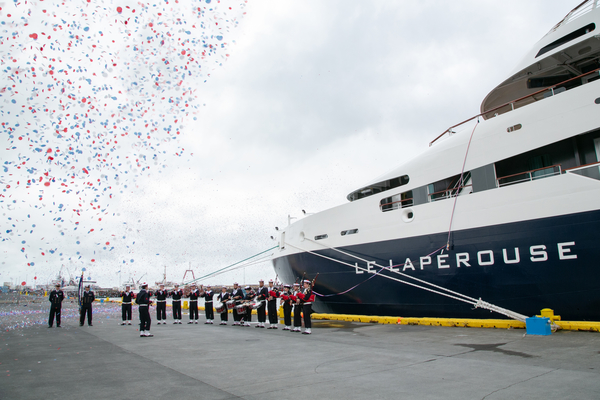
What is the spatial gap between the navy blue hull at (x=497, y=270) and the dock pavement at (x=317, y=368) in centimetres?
93

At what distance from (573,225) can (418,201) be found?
4.22 meters

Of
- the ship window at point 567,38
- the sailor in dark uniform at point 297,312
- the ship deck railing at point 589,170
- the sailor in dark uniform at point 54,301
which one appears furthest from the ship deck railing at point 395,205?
the sailor in dark uniform at point 54,301

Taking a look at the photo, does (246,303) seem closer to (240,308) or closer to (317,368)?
(240,308)

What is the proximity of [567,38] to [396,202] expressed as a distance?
22.7 ft

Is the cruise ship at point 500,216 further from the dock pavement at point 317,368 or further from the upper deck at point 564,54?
the dock pavement at point 317,368

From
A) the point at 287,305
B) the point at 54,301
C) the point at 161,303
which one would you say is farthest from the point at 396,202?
the point at 54,301

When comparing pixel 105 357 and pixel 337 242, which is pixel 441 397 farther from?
pixel 337 242

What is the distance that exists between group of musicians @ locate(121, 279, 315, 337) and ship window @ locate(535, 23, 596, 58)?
10.1 m

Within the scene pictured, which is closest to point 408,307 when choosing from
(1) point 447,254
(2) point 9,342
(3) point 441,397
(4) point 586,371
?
(1) point 447,254

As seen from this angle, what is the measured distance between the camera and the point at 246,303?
13742 mm

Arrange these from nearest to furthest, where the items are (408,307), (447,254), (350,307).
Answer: (447,254) < (408,307) < (350,307)

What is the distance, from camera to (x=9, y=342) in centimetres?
947

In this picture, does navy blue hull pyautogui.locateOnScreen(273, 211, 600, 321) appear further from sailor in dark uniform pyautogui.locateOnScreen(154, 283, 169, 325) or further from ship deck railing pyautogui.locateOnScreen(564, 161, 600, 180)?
sailor in dark uniform pyautogui.locateOnScreen(154, 283, 169, 325)

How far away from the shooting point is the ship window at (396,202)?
12.4 meters
